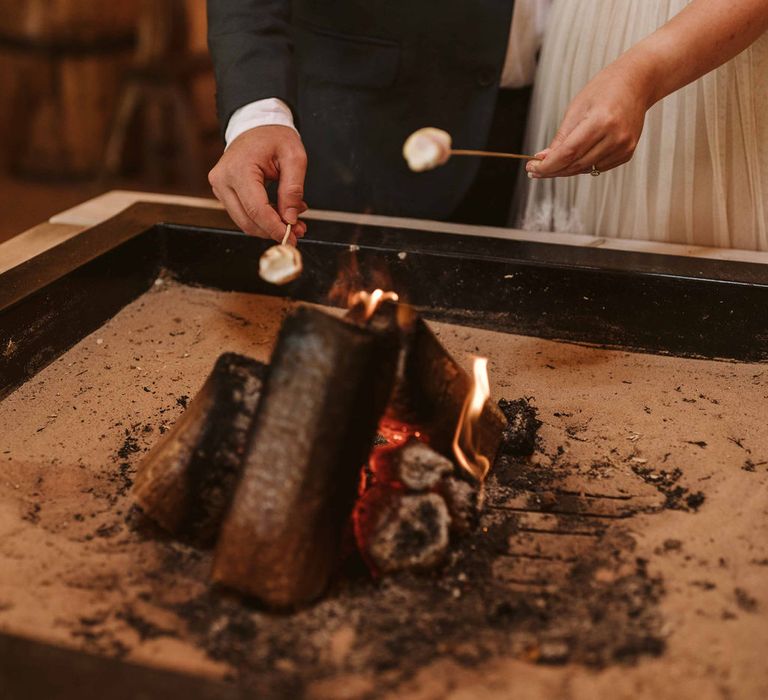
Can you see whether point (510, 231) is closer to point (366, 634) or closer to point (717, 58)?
point (717, 58)

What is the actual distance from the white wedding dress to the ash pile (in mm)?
985

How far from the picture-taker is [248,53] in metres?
2.14

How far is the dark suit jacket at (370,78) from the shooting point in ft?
7.13

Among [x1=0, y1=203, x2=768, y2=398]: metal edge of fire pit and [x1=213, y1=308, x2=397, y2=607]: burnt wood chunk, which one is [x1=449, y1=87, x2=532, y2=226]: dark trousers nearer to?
[x1=0, y1=203, x2=768, y2=398]: metal edge of fire pit

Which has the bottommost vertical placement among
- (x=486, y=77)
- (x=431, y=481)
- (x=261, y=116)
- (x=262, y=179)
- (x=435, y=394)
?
(x=431, y=481)

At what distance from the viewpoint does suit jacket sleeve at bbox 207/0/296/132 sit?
2109 mm

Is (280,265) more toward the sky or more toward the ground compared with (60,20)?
more toward the ground

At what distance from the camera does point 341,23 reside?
2434mm

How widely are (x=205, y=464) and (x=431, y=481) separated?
0.41m

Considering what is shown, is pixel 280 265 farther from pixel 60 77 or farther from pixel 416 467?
pixel 60 77

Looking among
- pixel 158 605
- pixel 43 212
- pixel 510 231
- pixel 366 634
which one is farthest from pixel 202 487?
pixel 43 212

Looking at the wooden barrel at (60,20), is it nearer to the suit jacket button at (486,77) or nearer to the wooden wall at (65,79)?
the wooden wall at (65,79)

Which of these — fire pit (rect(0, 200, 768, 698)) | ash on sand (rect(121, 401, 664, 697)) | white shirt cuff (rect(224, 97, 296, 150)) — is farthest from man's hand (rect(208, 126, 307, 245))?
ash on sand (rect(121, 401, 664, 697))

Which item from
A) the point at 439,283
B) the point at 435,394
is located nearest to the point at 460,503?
the point at 435,394
